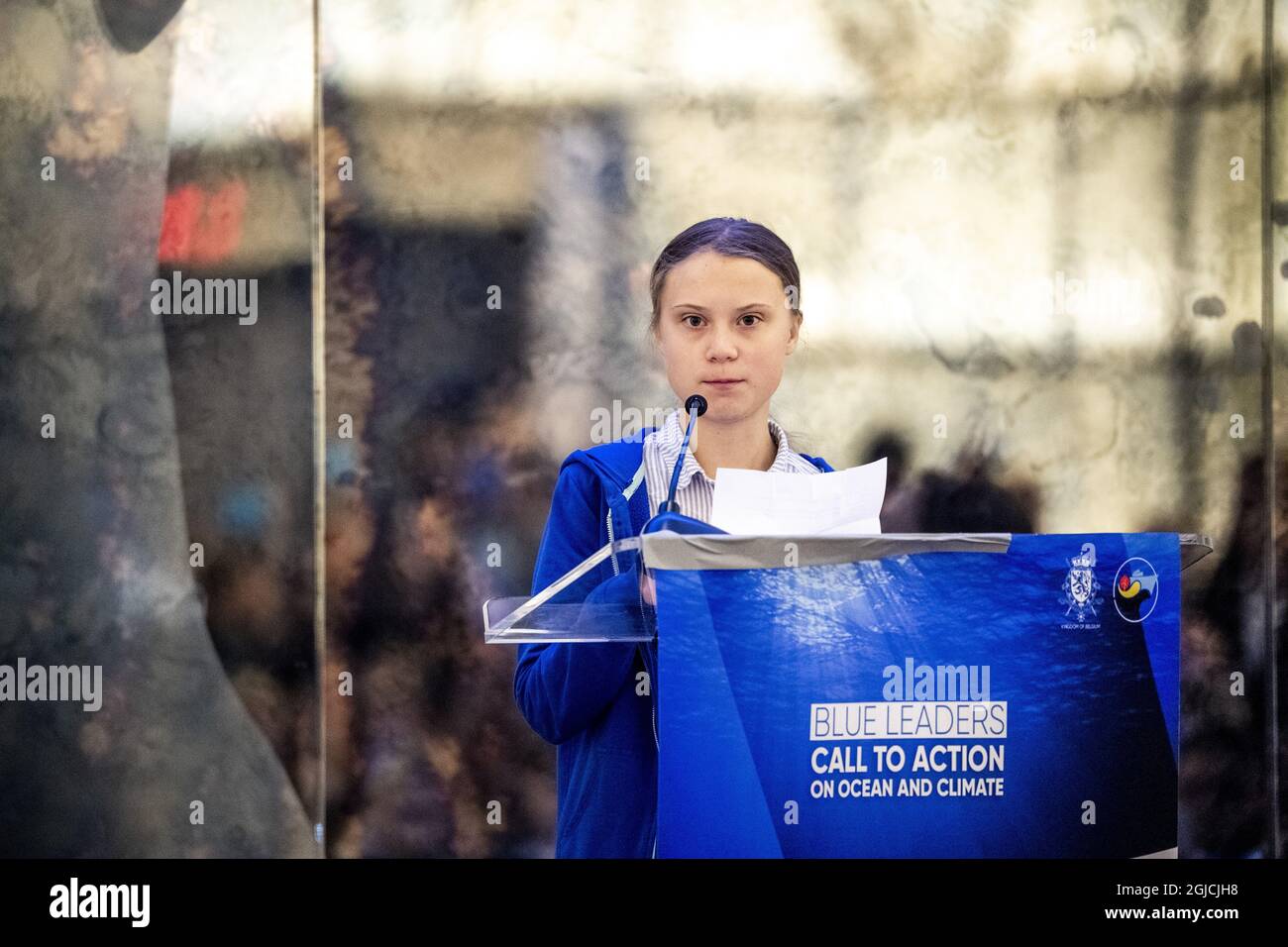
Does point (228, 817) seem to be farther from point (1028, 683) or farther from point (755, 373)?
point (1028, 683)

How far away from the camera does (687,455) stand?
7.61 feet

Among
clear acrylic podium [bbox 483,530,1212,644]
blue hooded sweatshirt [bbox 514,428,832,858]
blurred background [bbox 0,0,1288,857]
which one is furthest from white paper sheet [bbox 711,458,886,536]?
blurred background [bbox 0,0,1288,857]

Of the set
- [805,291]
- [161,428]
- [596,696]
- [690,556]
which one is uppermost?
[805,291]

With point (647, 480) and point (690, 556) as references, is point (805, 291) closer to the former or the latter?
point (647, 480)

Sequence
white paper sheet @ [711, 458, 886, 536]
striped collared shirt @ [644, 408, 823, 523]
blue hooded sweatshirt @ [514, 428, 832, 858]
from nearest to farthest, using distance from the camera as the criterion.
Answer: white paper sheet @ [711, 458, 886, 536] < blue hooded sweatshirt @ [514, 428, 832, 858] < striped collared shirt @ [644, 408, 823, 523]

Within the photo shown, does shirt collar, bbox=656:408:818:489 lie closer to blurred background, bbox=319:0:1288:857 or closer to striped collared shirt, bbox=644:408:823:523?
striped collared shirt, bbox=644:408:823:523

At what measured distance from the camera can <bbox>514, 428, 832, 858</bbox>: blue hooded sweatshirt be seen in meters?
2.05

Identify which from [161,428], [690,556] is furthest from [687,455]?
[161,428]

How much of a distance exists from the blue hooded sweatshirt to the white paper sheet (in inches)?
10.0

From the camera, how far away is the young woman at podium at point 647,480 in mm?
2104

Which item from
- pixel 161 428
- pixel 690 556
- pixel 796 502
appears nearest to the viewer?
pixel 690 556

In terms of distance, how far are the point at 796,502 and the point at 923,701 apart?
1.07ft

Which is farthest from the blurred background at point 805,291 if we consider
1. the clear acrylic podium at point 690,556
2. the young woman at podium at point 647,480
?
the clear acrylic podium at point 690,556
